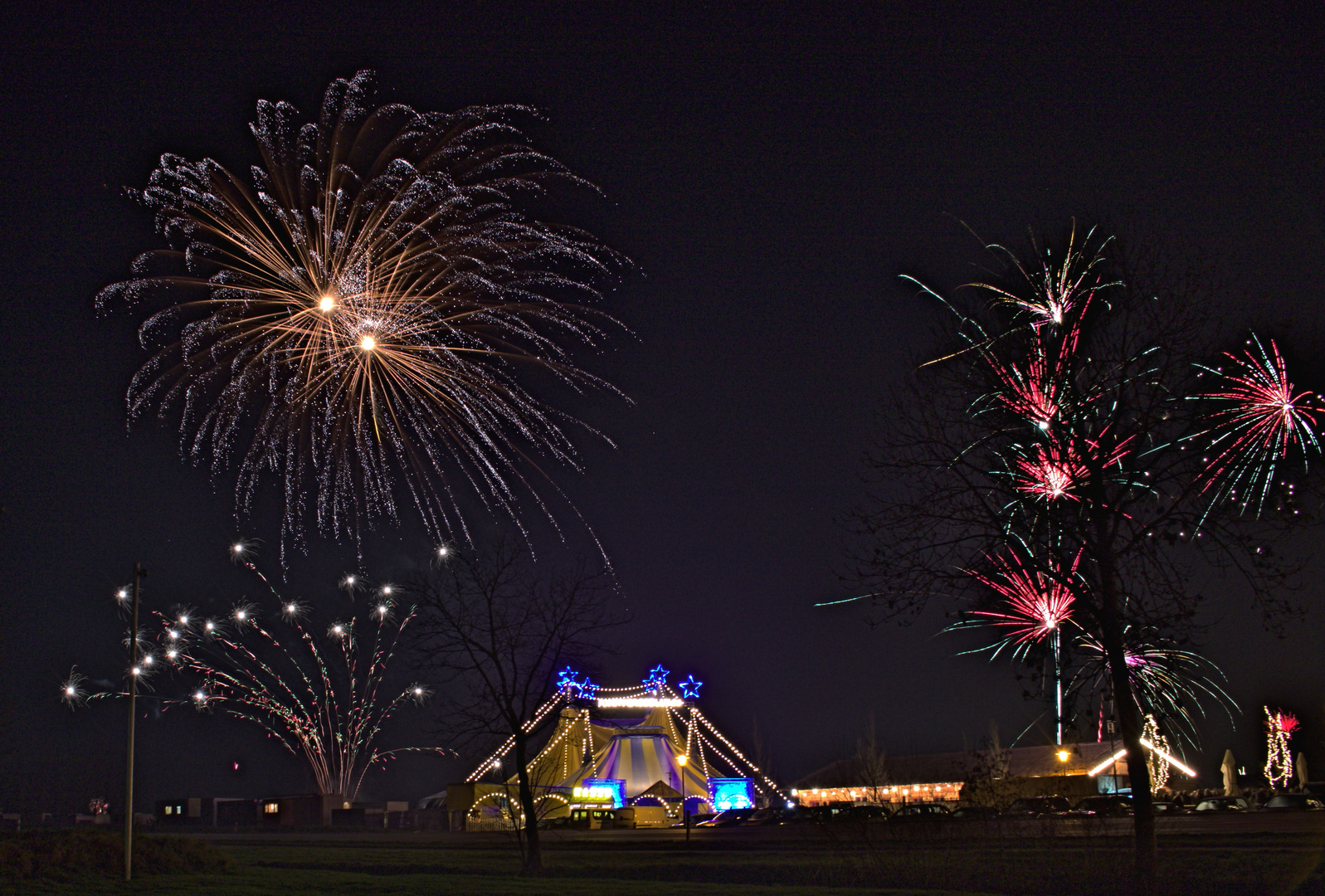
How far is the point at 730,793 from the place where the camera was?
71.8m

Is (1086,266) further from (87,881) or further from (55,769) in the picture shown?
A: (55,769)

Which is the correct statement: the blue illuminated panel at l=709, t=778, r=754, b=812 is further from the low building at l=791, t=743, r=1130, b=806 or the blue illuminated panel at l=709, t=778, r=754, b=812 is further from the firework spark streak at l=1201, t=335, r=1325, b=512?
the firework spark streak at l=1201, t=335, r=1325, b=512

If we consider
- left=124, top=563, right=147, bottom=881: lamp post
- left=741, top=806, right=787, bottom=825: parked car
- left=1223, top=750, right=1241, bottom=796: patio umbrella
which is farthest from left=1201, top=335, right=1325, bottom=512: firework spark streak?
left=1223, top=750, right=1241, bottom=796: patio umbrella

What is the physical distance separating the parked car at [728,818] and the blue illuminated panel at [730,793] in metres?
8.49

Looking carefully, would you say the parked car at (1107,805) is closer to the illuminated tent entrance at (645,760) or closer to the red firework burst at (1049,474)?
the illuminated tent entrance at (645,760)

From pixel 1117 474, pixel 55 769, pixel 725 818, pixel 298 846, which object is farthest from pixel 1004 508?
pixel 55 769

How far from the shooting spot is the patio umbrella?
233 ft

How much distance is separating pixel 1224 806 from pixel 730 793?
105 ft

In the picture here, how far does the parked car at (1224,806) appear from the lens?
46.6m

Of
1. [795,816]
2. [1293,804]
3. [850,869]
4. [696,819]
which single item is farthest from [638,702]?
[850,869]

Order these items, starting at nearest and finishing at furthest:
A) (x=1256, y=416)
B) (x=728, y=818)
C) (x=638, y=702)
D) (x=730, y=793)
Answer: (x=1256, y=416)
(x=728, y=818)
(x=730, y=793)
(x=638, y=702)

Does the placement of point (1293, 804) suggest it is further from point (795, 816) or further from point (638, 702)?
point (638, 702)

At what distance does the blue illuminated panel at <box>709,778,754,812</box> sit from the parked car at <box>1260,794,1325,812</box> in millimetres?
32533

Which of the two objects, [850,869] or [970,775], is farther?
[970,775]
